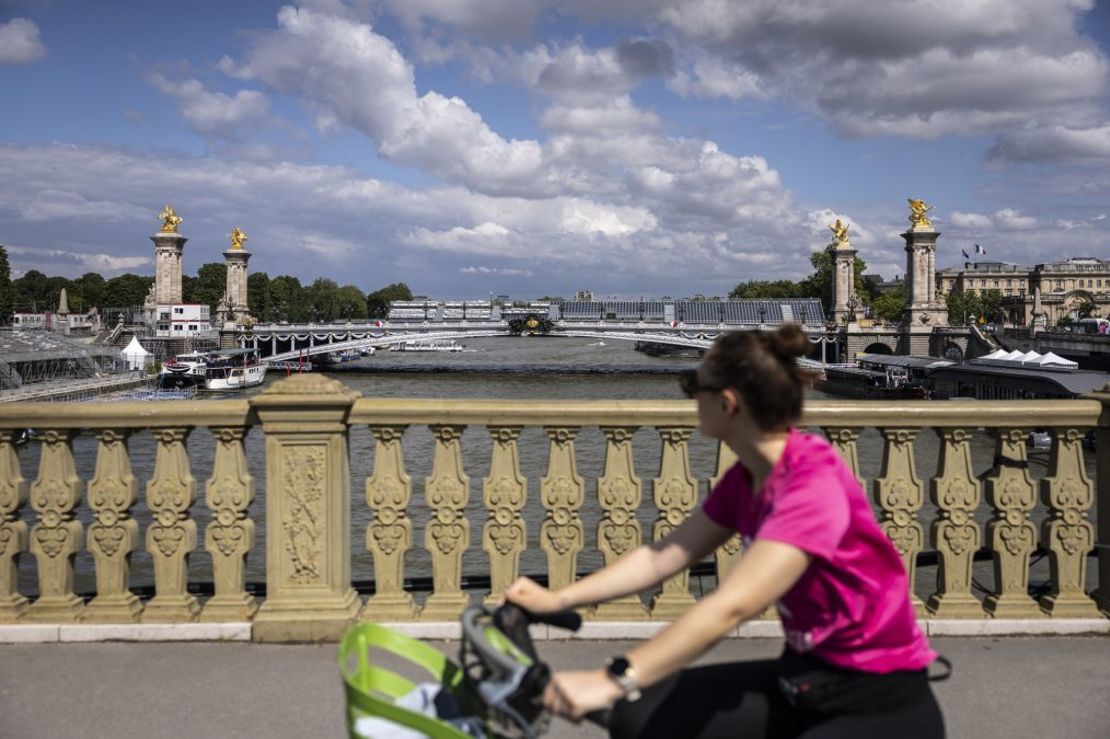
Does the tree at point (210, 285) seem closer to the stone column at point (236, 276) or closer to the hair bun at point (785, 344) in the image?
the stone column at point (236, 276)

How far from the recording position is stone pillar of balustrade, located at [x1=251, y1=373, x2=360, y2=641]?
3.80 metres

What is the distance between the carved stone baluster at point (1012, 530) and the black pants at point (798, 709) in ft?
7.89

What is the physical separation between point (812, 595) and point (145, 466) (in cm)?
2336

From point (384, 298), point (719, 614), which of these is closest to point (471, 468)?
point (719, 614)

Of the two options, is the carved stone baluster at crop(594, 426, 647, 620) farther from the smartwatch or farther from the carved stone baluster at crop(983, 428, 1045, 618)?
the smartwatch

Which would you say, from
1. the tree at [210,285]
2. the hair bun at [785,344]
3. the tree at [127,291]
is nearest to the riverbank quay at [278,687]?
the hair bun at [785,344]

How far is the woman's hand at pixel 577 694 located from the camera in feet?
5.36

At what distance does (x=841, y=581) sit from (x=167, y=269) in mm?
89165

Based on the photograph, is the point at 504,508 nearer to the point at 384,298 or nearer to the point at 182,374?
the point at 182,374

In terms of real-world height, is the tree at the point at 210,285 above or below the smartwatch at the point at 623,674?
above

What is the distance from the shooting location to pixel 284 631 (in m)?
3.80

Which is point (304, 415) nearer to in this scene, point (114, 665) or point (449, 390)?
point (114, 665)

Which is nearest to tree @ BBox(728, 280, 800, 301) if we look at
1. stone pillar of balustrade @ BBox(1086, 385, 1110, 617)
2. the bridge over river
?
the bridge over river

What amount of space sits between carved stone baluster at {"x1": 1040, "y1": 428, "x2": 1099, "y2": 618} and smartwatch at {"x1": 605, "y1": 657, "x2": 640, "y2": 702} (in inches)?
115
